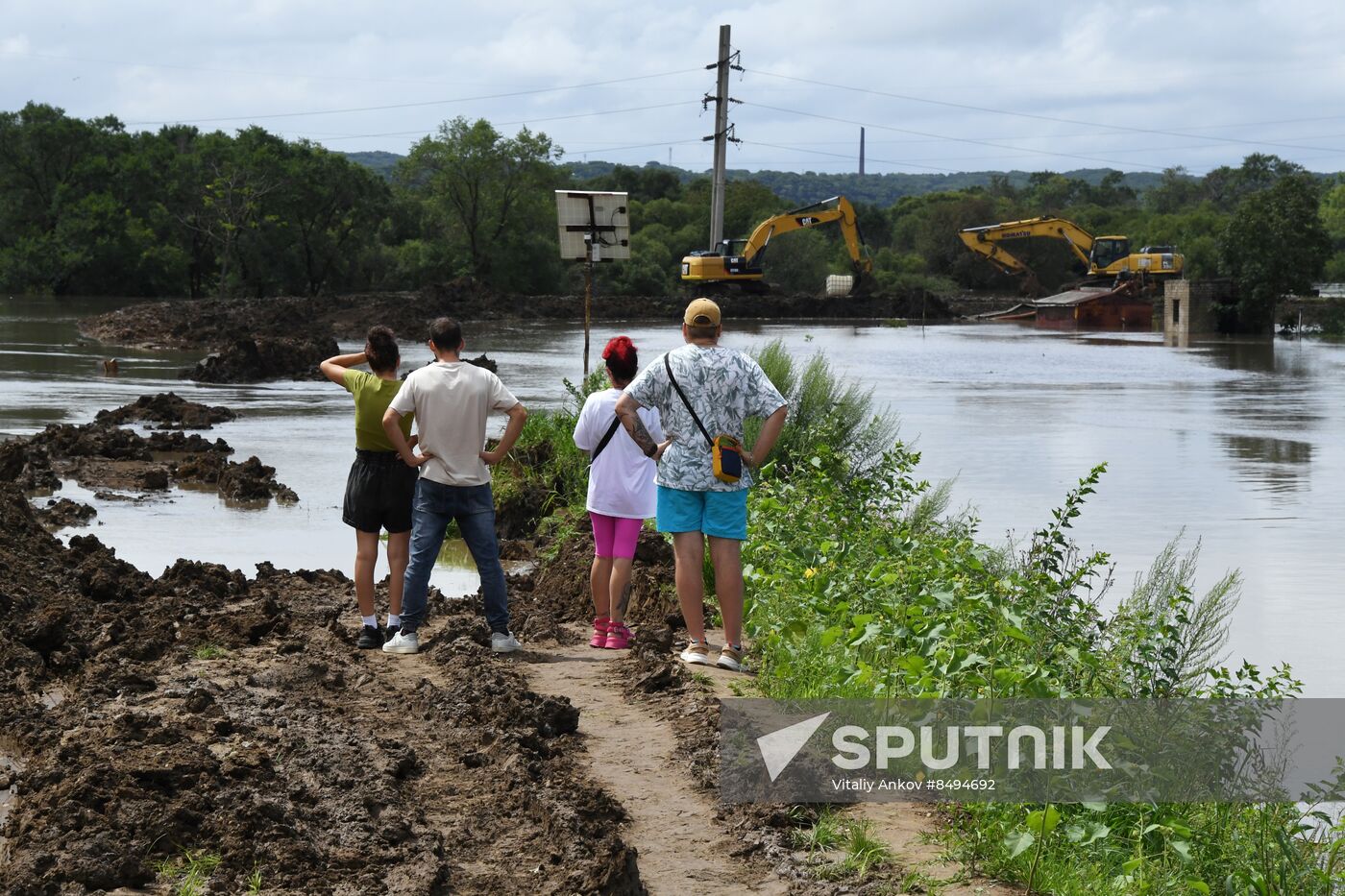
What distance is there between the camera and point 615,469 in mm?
8969

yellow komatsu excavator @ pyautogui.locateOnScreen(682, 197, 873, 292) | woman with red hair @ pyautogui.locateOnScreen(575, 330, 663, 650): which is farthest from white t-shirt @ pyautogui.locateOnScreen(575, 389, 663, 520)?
yellow komatsu excavator @ pyautogui.locateOnScreen(682, 197, 873, 292)

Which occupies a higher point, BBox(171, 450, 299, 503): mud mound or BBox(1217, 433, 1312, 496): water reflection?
BBox(171, 450, 299, 503): mud mound

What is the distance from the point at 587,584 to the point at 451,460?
226cm

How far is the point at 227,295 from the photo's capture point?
73.7 metres

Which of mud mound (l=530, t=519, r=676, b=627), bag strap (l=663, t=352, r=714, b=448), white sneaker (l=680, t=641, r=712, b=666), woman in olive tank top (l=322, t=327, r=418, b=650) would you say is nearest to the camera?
bag strap (l=663, t=352, r=714, b=448)

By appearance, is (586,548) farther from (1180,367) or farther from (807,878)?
(1180,367)

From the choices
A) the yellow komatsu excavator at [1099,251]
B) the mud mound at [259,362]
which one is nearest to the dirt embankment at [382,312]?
the mud mound at [259,362]

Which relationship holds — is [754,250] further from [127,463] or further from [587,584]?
[587,584]

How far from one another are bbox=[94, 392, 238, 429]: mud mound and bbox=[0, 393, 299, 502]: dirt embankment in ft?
1.34

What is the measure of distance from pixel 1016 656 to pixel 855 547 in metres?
3.14

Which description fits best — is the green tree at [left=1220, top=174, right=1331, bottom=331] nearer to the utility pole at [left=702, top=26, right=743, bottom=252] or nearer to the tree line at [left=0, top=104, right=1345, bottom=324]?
the tree line at [left=0, top=104, right=1345, bottom=324]

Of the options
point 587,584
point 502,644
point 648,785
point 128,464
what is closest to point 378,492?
point 502,644

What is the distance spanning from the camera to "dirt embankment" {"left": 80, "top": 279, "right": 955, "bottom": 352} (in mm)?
45388

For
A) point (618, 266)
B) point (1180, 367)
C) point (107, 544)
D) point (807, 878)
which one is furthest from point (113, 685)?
point (618, 266)
